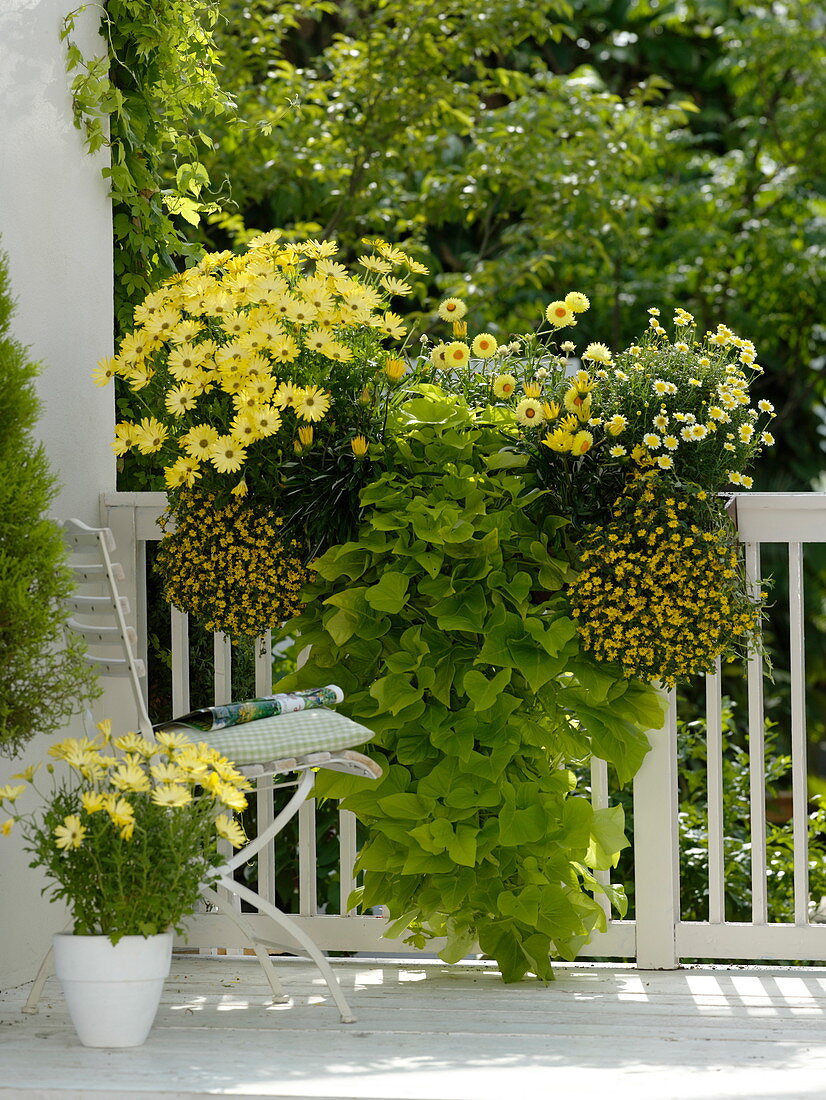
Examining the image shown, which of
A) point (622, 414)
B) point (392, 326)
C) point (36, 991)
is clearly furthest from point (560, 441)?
point (36, 991)

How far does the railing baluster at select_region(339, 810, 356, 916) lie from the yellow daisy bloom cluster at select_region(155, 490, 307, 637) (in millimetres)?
518

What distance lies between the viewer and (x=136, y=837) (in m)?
2.12

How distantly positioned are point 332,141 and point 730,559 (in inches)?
153

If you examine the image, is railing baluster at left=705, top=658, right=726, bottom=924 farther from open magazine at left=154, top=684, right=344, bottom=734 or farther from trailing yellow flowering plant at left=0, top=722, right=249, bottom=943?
trailing yellow flowering plant at left=0, top=722, right=249, bottom=943

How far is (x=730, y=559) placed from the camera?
8.25 ft

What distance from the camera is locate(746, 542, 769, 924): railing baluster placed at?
2781 millimetres

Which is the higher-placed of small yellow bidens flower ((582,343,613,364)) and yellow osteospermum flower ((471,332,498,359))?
yellow osteospermum flower ((471,332,498,359))

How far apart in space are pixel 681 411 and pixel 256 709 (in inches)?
38.9

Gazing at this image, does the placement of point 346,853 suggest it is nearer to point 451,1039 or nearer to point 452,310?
point 451,1039

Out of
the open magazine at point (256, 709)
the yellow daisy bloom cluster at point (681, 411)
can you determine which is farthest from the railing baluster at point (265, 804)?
the yellow daisy bloom cluster at point (681, 411)

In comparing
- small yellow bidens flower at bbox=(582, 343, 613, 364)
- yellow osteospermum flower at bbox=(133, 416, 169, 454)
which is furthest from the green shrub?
small yellow bidens flower at bbox=(582, 343, 613, 364)

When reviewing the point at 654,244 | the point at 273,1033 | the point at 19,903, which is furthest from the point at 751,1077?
the point at 654,244

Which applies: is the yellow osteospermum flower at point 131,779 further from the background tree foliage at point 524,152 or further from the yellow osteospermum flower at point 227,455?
the background tree foliage at point 524,152

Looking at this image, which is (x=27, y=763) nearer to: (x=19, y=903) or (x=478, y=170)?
(x=19, y=903)
